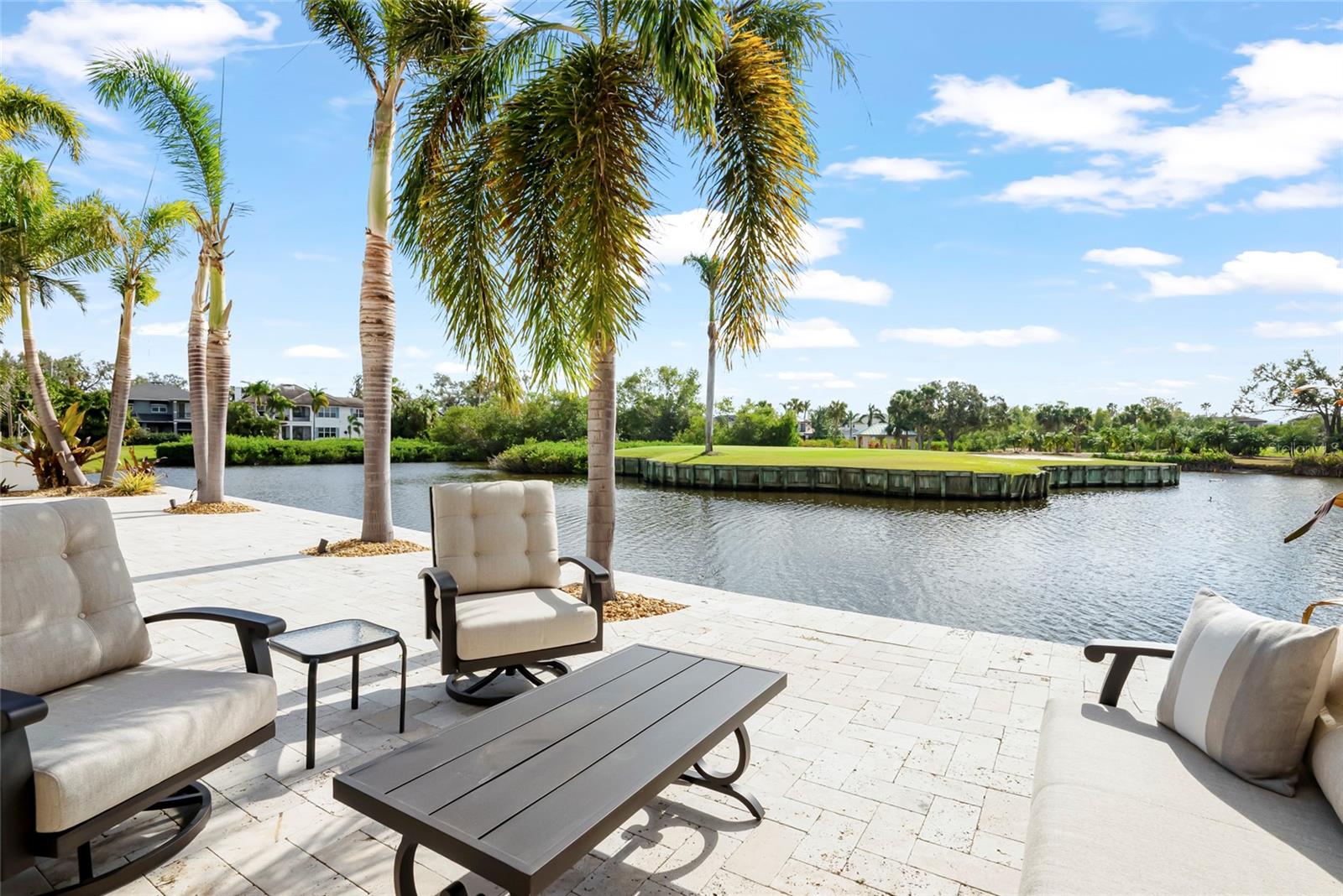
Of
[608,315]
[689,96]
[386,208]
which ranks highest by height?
[386,208]

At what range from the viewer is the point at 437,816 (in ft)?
5.23

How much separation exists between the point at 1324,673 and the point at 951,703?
6.23ft

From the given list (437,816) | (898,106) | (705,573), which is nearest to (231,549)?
(705,573)

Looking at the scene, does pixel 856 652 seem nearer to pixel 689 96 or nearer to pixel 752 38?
pixel 689 96

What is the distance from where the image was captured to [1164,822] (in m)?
1.64

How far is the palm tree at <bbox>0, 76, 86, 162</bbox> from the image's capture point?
12.7 m

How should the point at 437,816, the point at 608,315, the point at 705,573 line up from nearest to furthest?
the point at 437,816 → the point at 608,315 → the point at 705,573

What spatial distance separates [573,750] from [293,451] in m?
43.4

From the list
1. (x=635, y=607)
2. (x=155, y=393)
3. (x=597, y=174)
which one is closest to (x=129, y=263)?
(x=597, y=174)

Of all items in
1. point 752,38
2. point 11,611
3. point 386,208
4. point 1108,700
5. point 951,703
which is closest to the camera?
point 11,611

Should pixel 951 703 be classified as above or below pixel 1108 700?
below

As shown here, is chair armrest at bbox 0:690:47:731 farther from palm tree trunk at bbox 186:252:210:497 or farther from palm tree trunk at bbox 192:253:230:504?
palm tree trunk at bbox 186:252:210:497

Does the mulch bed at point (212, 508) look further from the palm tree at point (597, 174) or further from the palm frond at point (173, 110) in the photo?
the palm tree at point (597, 174)

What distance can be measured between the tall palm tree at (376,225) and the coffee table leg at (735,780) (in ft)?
20.2
